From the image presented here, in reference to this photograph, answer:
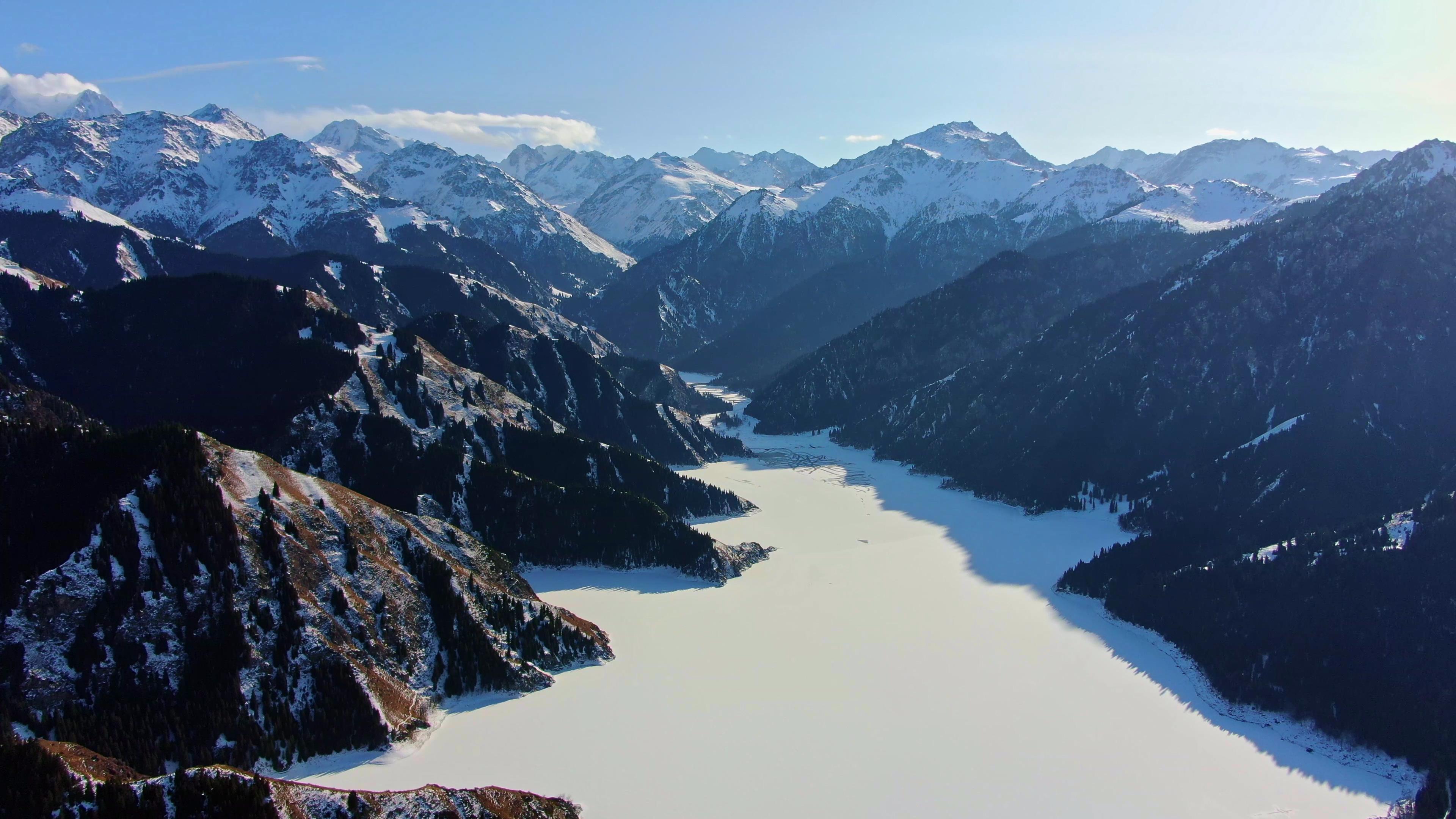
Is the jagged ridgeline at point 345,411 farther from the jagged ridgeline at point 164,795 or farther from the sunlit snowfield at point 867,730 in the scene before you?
the jagged ridgeline at point 164,795

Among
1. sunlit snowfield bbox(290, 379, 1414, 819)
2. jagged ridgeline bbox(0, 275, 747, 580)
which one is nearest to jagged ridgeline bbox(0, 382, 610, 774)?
sunlit snowfield bbox(290, 379, 1414, 819)

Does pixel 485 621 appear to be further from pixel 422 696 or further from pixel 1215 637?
pixel 1215 637

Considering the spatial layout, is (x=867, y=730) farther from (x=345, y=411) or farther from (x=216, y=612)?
(x=345, y=411)

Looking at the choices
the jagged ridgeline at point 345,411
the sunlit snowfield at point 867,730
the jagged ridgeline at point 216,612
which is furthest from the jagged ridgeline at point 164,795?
the jagged ridgeline at point 345,411

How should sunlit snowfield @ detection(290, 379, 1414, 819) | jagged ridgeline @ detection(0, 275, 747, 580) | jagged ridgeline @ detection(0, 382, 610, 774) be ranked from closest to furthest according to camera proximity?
1. jagged ridgeline @ detection(0, 382, 610, 774)
2. sunlit snowfield @ detection(290, 379, 1414, 819)
3. jagged ridgeline @ detection(0, 275, 747, 580)

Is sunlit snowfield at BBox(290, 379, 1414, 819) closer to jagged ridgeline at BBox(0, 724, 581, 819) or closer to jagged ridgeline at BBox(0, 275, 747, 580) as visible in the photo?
jagged ridgeline at BBox(0, 275, 747, 580)

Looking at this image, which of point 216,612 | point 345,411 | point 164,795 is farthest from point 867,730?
point 345,411

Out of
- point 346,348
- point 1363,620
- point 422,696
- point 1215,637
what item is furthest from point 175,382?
point 1363,620
